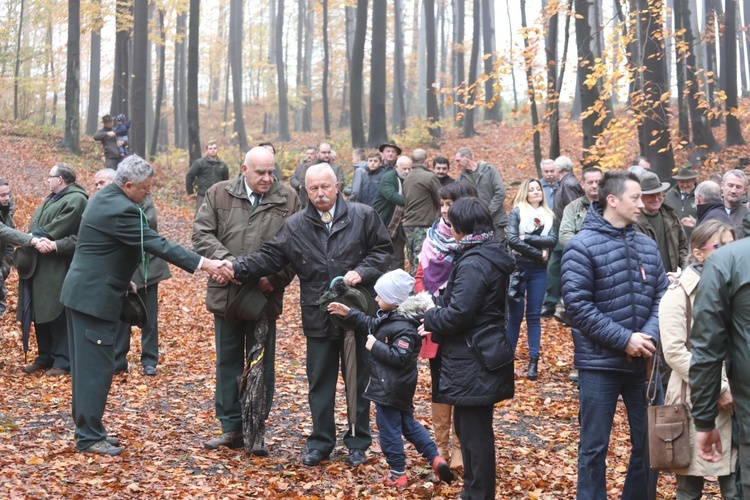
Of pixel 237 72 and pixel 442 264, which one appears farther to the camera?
pixel 237 72

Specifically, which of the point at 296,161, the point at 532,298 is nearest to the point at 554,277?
the point at 532,298

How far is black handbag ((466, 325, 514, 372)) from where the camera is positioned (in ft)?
17.0

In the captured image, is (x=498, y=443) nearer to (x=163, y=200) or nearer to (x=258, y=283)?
(x=258, y=283)

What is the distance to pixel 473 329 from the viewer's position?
5.25m

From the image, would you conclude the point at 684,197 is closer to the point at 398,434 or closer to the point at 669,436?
the point at 398,434

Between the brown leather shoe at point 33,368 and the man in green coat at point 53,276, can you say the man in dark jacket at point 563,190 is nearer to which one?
the man in green coat at point 53,276

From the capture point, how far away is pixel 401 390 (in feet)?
19.2

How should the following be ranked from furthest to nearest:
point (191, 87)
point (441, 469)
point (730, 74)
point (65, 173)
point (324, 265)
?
point (191, 87) < point (730, 74) < point (65, 173) < point (324, 265) < point (441, 469)

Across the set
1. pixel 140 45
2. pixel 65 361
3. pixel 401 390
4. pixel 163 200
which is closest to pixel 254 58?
pixel 140 45

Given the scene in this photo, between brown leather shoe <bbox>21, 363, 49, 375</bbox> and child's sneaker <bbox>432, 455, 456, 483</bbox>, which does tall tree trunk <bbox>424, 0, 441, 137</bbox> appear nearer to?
brown leather shoe <bbox>21, 363, 49, 375</bbox>

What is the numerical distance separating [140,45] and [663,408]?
88.5 ft

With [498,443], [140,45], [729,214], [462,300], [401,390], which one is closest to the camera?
[462,300]

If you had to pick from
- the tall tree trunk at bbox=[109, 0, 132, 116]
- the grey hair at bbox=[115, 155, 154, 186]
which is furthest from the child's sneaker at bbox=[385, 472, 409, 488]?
the tall tree trunk at bbox=[109, 0, 132, 116]

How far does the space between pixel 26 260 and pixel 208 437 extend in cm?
369
